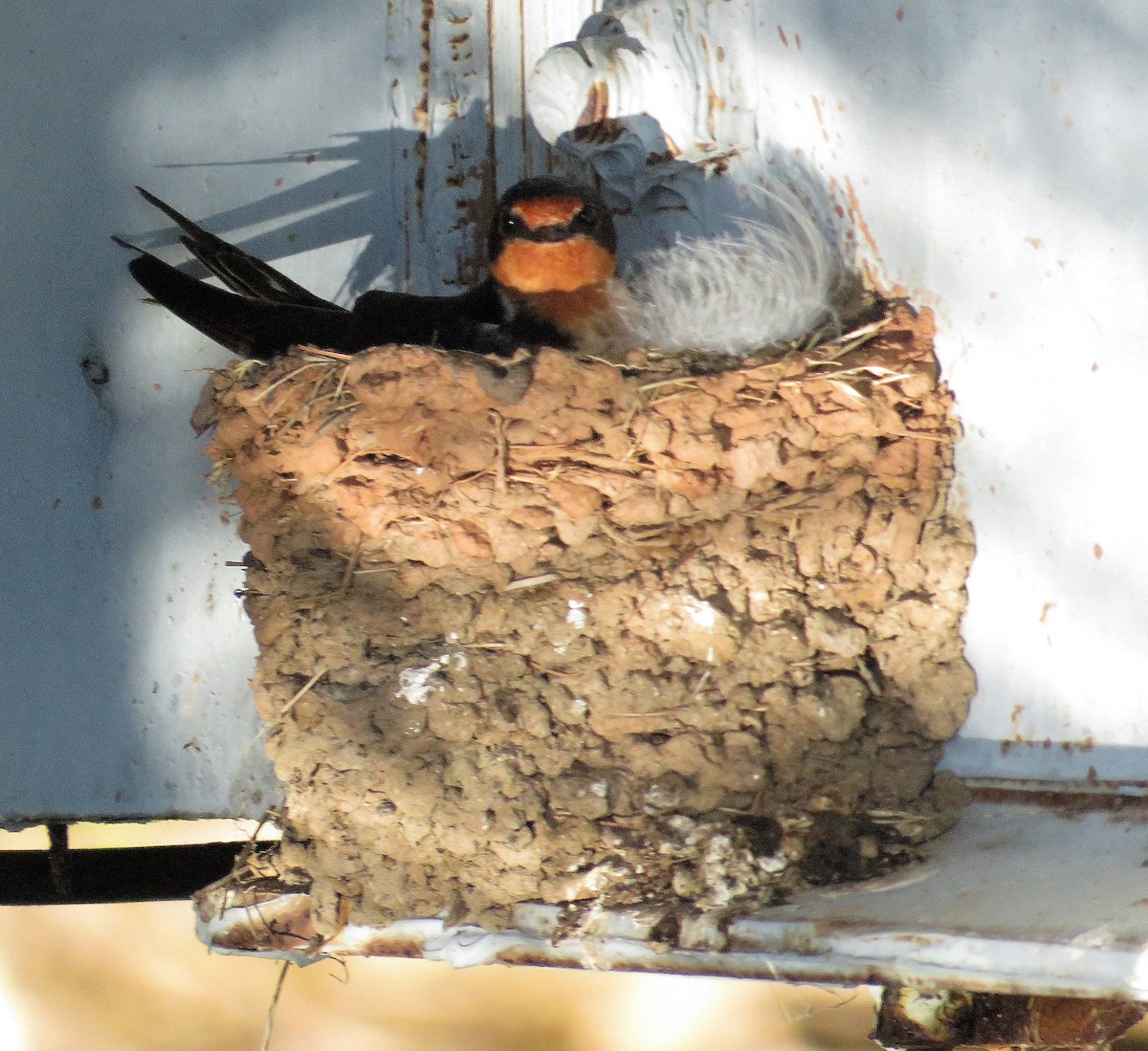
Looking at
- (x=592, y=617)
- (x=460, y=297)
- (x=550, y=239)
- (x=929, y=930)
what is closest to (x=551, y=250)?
(x=550, y=239)

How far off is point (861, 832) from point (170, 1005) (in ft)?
9.02

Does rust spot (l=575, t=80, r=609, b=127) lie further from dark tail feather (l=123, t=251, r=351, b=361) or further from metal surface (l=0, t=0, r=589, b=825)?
dark tail feather (l=123, t=251, r=351, b=361)

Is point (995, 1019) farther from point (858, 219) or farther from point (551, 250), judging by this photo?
point (551, 250)

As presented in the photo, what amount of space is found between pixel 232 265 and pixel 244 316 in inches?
9.8

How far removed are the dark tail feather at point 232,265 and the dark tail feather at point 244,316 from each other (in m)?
0.14

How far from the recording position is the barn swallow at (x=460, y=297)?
2.96 metres

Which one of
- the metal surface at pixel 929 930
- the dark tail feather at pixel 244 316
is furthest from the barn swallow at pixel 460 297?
the metal surface at pixel 929 930

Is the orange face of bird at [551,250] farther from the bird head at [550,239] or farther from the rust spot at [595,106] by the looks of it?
the rust spot at [595,106]

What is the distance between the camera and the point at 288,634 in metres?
2.83

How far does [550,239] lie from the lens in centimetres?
314

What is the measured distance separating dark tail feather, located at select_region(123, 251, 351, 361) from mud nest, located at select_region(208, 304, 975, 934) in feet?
0.55

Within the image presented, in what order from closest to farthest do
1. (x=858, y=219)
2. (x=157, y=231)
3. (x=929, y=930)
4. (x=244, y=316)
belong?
(x=929, y=930) < (x=244, y=316) < (x=858, y=219) < (x=157, y=231)

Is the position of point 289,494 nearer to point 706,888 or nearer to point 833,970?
point 706,888

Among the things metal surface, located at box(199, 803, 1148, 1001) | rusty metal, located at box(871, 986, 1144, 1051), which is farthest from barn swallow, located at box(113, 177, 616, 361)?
rusty metal, located at box(871, 986, 1144, 1051)
